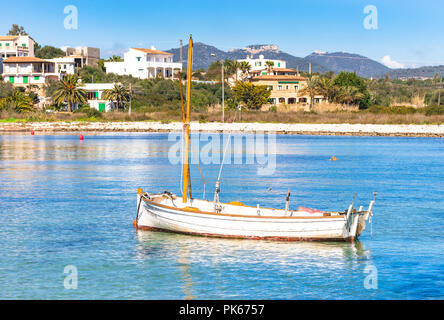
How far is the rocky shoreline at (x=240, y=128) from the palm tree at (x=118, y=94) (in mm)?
7081

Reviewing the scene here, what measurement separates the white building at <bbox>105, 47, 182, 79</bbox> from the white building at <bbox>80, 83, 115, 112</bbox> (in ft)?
87.0

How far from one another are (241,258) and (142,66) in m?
135

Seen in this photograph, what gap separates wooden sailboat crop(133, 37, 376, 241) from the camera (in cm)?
2448

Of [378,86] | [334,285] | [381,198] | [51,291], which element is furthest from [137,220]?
[378,86]

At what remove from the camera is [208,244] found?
25.6 metres

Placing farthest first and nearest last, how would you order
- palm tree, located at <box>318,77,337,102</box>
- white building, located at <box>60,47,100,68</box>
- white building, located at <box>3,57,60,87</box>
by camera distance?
1. white building, located at <box>60,47,100,68</box>
2. white building, located at <box>3,57,60,87</box>
3. palm tree, located at <box>318,77,337,102</box>

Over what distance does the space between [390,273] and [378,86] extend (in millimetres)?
143691

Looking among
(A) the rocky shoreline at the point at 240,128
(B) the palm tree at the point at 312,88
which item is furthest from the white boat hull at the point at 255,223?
(B) the palm tree at the point at 312,88

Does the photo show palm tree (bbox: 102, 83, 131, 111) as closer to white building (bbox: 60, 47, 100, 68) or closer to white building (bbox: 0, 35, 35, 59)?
white building (bbox: 0, 35, 35, 59)

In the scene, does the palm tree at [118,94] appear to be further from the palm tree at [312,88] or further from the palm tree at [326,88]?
the palm tree at [326,88]

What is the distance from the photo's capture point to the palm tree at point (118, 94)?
119m

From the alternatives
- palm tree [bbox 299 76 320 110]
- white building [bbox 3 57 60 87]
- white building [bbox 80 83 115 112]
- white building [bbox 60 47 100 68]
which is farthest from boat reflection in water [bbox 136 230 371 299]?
white building [bbox 60 47 100 68]

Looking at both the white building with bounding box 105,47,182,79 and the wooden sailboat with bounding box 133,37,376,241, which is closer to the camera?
the wooden sailboat with bounding box 133,37,376,241

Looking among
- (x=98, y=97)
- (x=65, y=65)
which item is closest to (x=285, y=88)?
(x=98, y=97)
